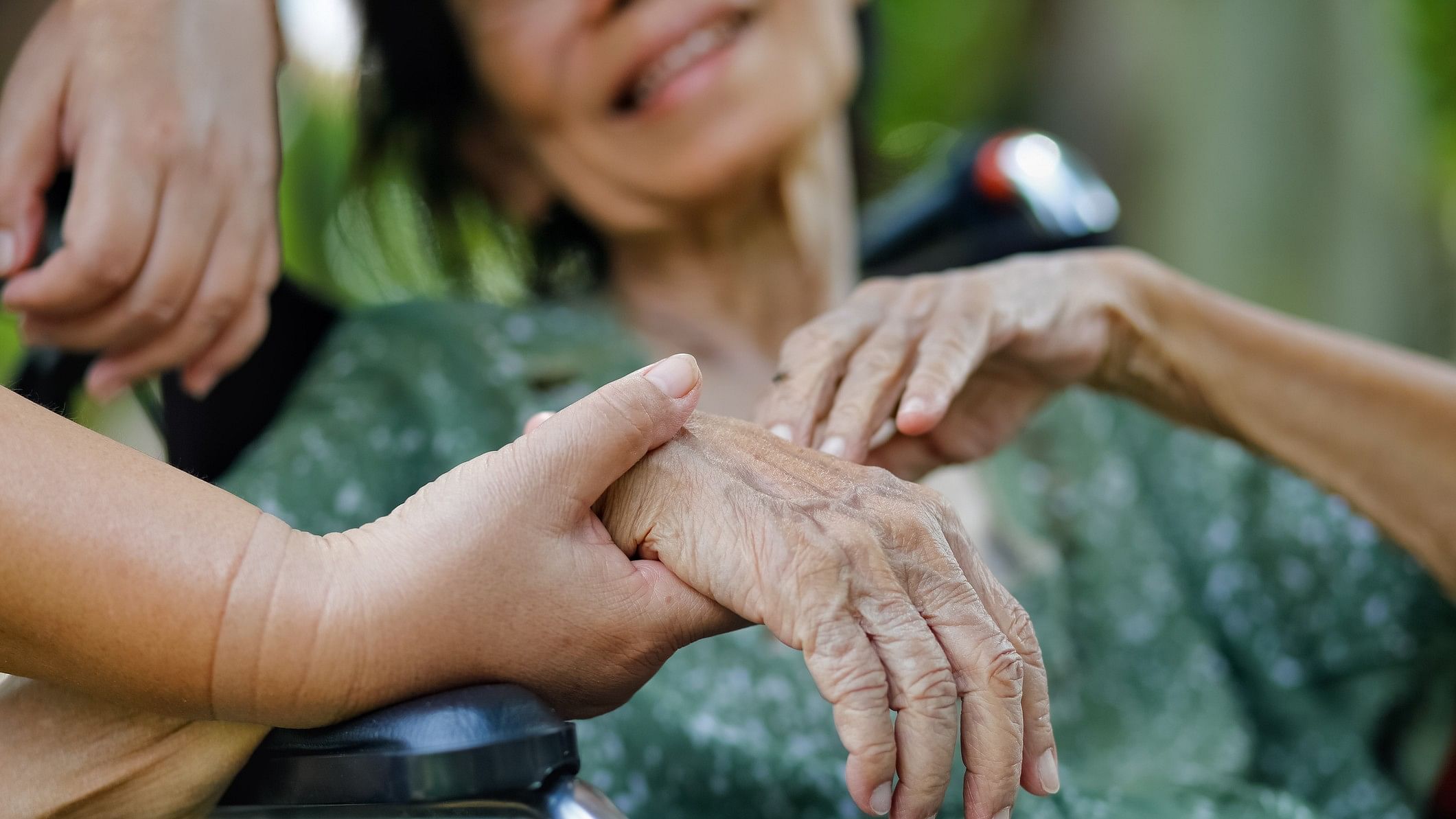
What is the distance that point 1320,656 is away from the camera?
1.32 m

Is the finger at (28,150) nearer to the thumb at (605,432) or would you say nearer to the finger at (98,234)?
the finger at (98,234)

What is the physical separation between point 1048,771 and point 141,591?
1.58ft

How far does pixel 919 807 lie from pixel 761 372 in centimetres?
85

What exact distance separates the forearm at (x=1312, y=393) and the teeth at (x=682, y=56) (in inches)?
21.1

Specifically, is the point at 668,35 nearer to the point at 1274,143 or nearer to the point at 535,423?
the point at 535,423

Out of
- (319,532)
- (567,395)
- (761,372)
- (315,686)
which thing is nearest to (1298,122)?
(761,372)

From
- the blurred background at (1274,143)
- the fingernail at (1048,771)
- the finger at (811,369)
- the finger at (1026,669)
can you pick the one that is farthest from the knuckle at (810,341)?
the blurred background at (1274,143)

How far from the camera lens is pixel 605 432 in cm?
60

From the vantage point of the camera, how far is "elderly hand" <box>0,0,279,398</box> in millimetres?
793

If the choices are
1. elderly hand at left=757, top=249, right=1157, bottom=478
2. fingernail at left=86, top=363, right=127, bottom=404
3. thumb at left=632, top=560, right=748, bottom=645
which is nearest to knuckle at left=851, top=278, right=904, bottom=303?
elderly hand at left=757, top=249, right=1157, bottom=478

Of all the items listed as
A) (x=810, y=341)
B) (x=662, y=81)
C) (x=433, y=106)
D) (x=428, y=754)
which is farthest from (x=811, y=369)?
(x=433, y=106)

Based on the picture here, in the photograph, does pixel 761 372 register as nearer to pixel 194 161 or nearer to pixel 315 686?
pixel 194 161

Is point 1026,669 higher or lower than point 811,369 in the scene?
lower

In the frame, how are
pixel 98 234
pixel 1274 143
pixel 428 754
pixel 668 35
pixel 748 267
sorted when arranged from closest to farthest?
1. pixel 428 754
2. pixel 98 234
3. pixel 668 35
4. pixel 748 267
5. pixel 1274 143
